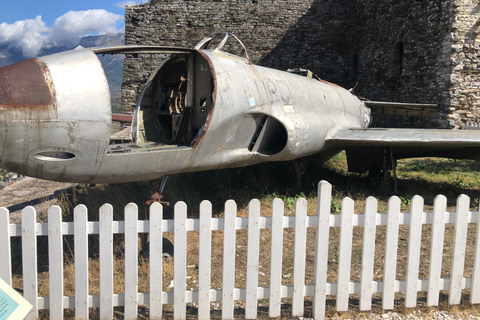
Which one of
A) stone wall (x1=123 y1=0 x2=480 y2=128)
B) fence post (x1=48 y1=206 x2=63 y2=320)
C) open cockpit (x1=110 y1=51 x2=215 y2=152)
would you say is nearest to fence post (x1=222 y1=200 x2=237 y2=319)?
fence post (x1=48 y1=206 x2=63 y2=320)

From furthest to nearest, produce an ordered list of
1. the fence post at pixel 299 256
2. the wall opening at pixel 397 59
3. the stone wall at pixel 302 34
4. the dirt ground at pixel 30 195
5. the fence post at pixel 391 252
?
the stone wall at pixel 302 34, the wall opening at pixel 397 59, the dirt ground at pixel 30 195, the fence post at pixel 391 252, the fence post at pixel 299 256

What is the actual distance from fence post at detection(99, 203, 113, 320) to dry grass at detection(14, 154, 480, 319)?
216 millimetres

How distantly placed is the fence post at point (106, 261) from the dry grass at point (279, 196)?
0.22 meters

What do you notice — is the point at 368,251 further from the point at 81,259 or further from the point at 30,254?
the point at 30,254

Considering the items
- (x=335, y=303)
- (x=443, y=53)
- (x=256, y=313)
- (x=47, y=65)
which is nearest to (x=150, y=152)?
(x=47, y=65)

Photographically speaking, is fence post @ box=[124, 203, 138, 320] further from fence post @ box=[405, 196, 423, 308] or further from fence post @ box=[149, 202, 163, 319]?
fence post @ box=[405, 196, 423, 308]

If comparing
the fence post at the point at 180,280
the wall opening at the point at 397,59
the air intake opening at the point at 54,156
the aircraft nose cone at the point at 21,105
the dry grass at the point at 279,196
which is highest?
the wall opening at the point at 397,59

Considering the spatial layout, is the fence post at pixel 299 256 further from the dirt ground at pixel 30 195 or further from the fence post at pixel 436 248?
the dirt ground at pixel 30 195

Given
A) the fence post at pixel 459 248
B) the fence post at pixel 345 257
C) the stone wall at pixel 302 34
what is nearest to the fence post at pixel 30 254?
the fence post at pixel 345 257

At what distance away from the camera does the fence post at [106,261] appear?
2971 millimetres

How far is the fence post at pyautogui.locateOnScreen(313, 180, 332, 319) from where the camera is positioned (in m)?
3.13

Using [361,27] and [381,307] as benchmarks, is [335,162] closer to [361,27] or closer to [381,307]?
[381,307]

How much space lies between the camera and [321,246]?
3.19m

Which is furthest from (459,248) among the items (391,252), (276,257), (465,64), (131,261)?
(465,64)
